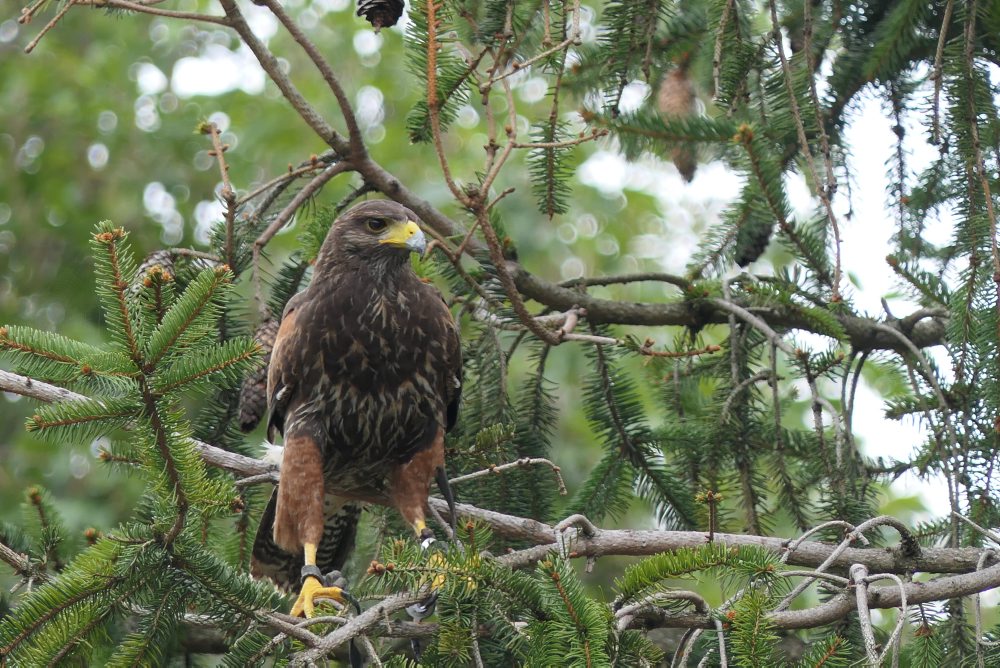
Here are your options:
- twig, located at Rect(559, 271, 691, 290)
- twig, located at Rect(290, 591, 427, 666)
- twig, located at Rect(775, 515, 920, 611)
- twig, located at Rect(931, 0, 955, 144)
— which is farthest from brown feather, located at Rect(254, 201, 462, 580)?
twig, located at Rect(931, 0, 955, 144)

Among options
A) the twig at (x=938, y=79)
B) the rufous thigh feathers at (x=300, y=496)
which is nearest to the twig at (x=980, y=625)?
the twig at (x=938, y=79)

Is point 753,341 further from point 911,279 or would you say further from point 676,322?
point 911,279

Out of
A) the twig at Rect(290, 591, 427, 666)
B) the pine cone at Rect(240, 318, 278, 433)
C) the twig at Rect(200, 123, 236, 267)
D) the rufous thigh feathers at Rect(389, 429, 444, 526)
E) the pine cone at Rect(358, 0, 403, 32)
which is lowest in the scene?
the twig at Rect(290, 591, 427, 666)

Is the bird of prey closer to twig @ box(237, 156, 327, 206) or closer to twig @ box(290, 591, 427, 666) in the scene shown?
twig @ box(237, 156, 327, 206)

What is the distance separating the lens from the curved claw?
9.89ft

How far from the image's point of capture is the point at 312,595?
3.11 m

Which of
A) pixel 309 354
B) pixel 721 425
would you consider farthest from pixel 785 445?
pixel 309 354

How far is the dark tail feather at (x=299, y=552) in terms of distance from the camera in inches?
153

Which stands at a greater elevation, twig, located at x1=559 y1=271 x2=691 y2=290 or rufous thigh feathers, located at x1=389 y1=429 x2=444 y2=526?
twig, located at x1=559 y1=271 x2=691 y2=290

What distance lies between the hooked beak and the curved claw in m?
1.12

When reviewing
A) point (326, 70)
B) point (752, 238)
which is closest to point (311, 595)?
point (326, 70)

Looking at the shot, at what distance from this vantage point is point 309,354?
11.7 ft

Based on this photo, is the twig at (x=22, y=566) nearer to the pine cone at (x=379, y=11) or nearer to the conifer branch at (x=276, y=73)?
the conifer branch at (x=276, y=73)

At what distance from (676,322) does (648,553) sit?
47.7 inches
